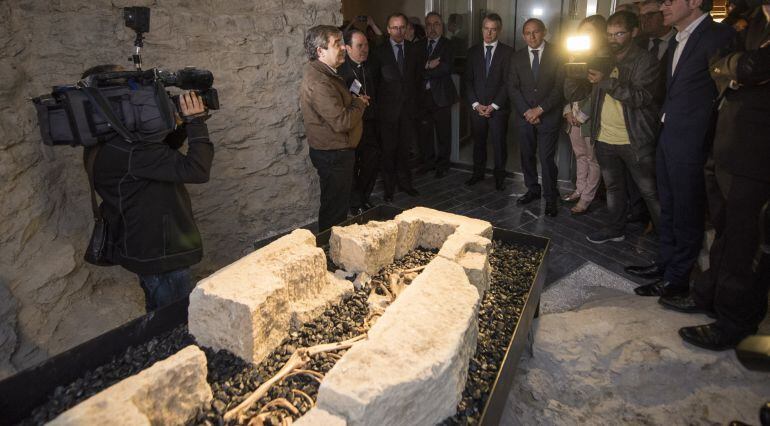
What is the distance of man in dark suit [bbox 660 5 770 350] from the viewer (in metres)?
2.51

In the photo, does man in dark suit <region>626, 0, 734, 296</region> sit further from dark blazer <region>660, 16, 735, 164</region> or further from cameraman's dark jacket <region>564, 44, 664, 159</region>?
cameraman's dark jacket <region>564, 44, 664, 159</region>

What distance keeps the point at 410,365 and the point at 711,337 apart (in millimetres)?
2164

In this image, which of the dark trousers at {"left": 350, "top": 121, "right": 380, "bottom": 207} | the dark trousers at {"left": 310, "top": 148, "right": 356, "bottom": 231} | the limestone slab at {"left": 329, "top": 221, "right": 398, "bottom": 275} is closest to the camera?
the limestone slab at {"left": 329, "top": 221, "right": 398, "bottom": 275}

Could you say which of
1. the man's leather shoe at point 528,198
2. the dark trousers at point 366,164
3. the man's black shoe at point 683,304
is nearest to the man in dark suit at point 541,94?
the man's leather shoe at point 528,198

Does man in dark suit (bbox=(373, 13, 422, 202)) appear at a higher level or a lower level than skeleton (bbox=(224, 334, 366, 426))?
higher

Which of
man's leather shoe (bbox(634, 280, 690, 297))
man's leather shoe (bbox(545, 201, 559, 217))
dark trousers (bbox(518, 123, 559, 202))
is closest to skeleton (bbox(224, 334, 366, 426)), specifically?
man's leather shoe (bbox(634, 280, 690, 297))

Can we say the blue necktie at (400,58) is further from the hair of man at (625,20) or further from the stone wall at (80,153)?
the hair of man at (625,20)

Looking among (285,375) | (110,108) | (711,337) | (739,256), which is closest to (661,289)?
(711,337)

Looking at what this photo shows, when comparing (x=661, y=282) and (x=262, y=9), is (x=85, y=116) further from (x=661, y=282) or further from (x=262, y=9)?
(x=661, y=282)

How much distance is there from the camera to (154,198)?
8.49 ft

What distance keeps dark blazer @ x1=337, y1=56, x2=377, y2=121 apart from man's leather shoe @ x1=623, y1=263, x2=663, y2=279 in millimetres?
3061

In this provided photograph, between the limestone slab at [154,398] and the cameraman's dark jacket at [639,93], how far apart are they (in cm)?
377

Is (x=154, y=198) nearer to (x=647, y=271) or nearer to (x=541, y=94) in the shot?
(x=647, y=271)

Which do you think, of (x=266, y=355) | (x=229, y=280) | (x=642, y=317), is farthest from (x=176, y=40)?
(x=642, y=317)
